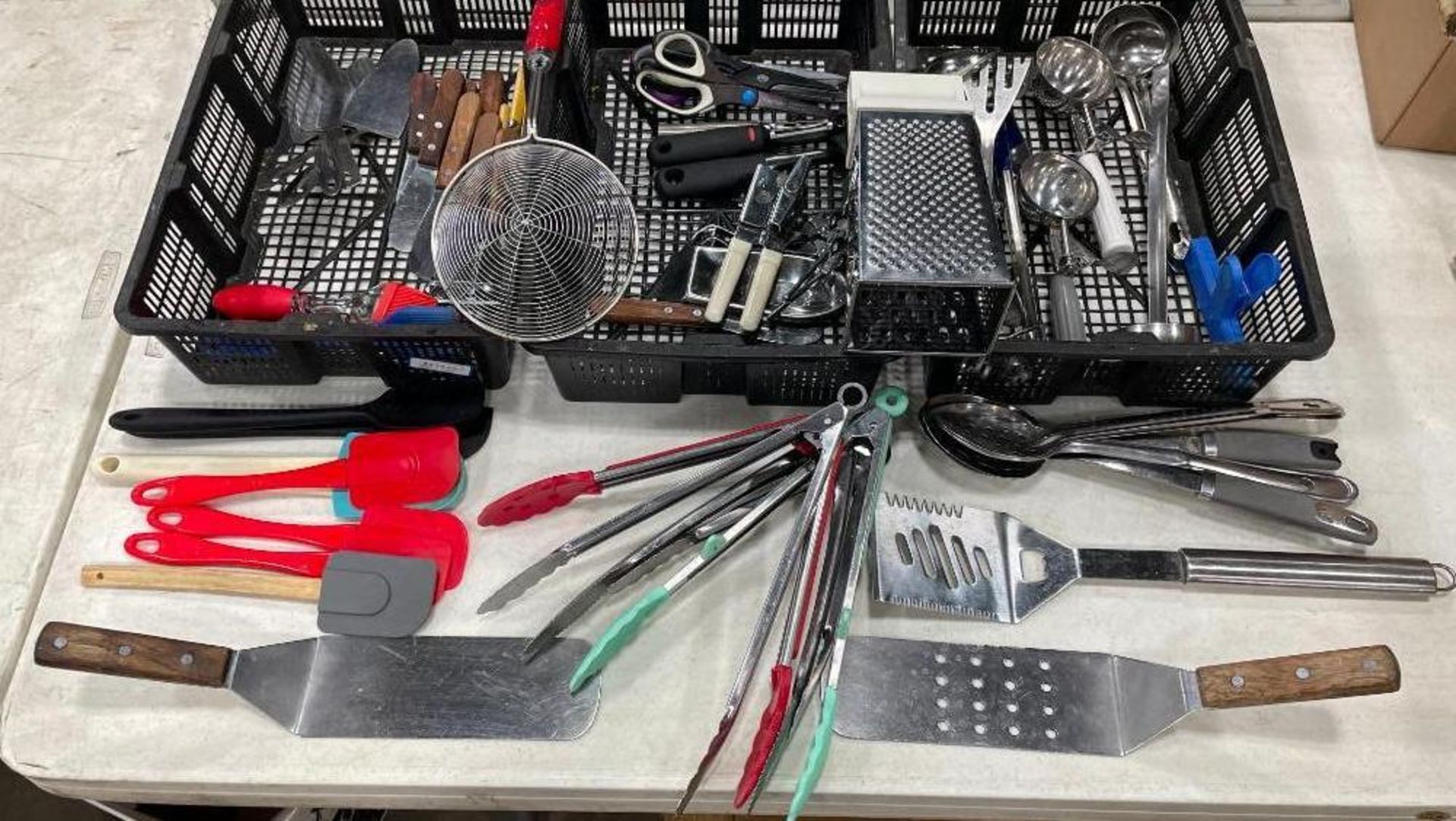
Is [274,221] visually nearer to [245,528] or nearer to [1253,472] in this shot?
[245,528]

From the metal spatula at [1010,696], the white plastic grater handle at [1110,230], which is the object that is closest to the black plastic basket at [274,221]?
the metal spatula at [1010,696]

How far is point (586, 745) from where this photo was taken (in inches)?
34.9

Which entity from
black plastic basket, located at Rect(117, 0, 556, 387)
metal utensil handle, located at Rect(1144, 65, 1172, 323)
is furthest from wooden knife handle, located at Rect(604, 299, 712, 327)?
metal utensil handle, located at Rect(1144, 65, 1172, 323)

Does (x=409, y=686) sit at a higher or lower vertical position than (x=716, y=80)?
lower

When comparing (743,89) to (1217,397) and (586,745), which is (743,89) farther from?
(586,745)

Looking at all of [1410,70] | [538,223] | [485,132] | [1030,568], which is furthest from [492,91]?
[1410,70]

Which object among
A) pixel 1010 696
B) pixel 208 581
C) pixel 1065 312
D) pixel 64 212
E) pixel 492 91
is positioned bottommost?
pixel 1010 696

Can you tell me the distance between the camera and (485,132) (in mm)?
1110

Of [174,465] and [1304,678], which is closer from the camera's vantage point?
[1304,678]

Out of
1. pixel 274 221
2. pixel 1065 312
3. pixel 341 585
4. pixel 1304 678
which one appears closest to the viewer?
pixel 1304 678

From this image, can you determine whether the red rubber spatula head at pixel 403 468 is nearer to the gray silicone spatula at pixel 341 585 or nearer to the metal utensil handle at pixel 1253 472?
the gray silicone spatula at pixel 341 585

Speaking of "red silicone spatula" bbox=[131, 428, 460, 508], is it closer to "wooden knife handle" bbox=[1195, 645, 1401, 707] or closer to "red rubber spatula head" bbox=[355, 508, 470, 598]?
"red rubber spatula head" bbox=[355, 508, 470, 598]

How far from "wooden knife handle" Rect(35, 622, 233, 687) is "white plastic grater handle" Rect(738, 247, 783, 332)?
572 millimetres

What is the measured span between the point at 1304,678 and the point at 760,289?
578 mm
